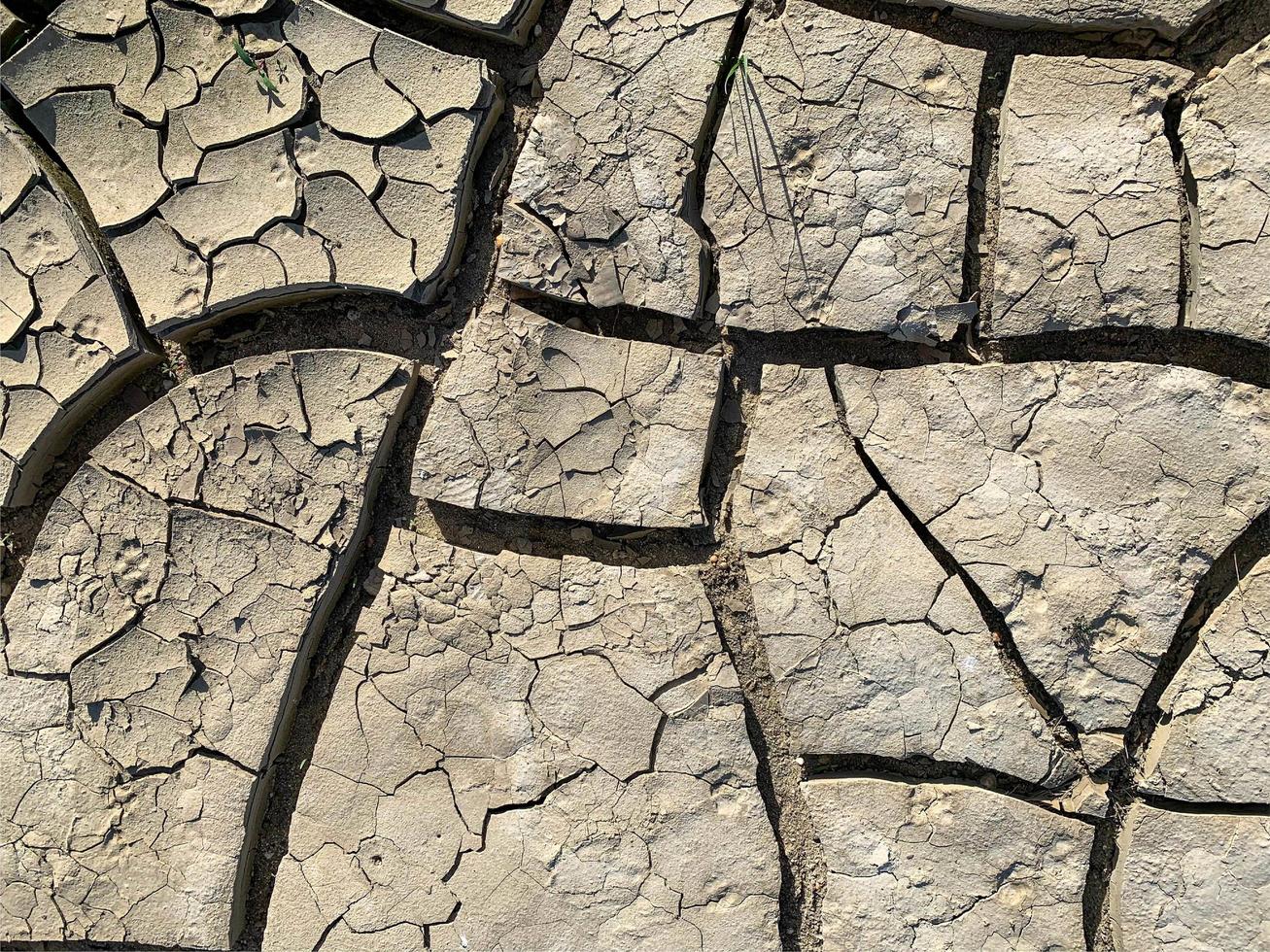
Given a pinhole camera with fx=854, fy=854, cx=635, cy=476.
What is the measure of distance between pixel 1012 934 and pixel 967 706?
0.57m

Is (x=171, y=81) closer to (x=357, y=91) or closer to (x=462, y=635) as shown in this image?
→ (x=357, y=91)

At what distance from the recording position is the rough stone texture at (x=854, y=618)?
2.10 meters

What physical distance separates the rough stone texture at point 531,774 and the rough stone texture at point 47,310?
95 cm

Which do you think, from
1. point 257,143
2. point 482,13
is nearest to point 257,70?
point 257,143

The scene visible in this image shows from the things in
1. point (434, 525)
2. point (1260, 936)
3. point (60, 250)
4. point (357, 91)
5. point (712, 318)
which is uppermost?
point (357, 91)

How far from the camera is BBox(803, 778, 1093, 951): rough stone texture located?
2.09 meters

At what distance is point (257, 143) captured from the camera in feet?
7.32

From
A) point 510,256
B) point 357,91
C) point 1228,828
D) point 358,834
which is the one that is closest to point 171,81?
point 357,91

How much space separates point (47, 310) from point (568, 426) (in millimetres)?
1438

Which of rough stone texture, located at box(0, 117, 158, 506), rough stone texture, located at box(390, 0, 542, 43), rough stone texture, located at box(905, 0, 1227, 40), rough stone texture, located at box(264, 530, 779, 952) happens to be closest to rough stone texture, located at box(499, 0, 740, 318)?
rough stone texture, located at box(390, 0, 542, 43)

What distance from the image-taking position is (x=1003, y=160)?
7.04ft

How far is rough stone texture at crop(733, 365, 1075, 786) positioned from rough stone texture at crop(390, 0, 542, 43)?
1.11 metres

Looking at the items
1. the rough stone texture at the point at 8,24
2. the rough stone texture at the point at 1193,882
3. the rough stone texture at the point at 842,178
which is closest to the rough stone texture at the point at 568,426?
the rough stone texture at the point at 842,178

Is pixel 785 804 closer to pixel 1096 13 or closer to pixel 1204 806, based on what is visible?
pixel 1204 806
